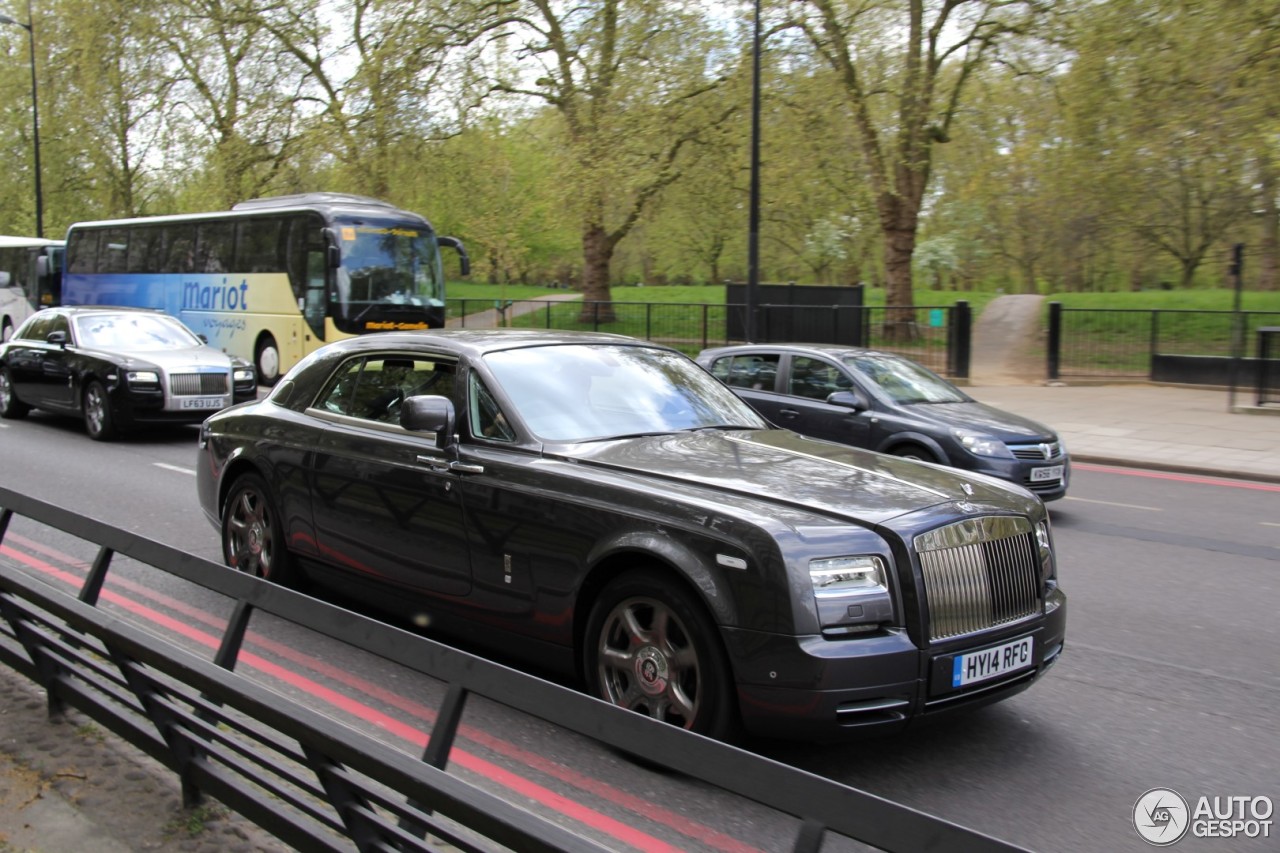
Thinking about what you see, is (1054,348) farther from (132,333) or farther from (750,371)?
(132,333)

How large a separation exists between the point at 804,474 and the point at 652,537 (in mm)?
814

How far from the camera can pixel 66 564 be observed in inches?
287

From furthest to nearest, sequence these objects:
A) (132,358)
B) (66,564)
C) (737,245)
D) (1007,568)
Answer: (737,245) < (132,358) < (66,564) < (1007,568)

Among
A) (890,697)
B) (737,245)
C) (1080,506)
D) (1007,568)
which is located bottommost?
(1080,506)

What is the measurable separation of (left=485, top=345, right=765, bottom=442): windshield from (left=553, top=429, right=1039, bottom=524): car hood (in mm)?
169

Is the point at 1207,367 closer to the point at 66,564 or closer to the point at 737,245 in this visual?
the point at 66,564

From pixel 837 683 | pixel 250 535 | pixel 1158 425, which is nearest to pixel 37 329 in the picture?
pixel 250 535

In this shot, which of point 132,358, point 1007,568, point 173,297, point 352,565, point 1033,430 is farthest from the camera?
point 173,297

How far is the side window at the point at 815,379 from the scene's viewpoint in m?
10.9

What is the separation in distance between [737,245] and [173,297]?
33150mm

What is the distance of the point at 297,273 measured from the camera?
21.5 meters

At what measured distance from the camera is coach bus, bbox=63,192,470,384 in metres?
21.0

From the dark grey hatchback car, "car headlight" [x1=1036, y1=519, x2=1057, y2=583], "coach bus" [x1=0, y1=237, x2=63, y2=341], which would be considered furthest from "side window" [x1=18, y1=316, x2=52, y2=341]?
"car headlight" [x1=1036, y1=519, x2=1057, y2=583]

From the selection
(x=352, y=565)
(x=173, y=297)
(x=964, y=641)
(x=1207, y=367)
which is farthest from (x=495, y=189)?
(x=964, y=641)
